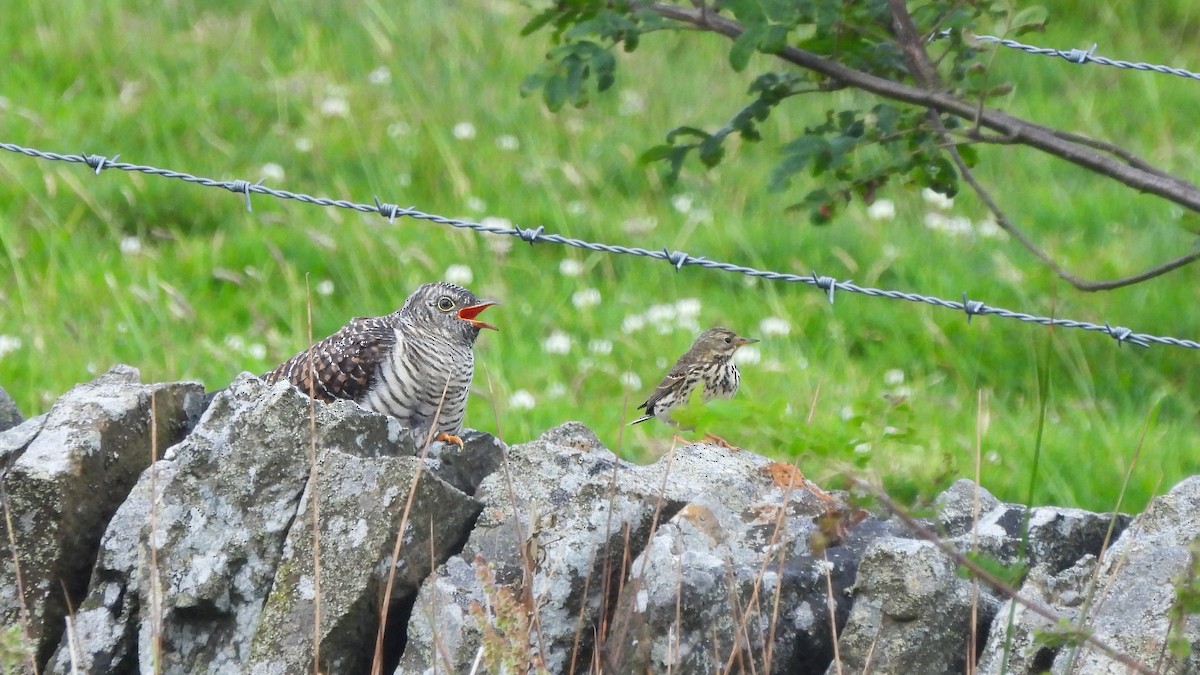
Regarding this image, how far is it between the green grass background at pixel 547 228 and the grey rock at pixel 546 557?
54.1 inches

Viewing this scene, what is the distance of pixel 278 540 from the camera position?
13.1 feet

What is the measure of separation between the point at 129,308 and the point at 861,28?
4803mm

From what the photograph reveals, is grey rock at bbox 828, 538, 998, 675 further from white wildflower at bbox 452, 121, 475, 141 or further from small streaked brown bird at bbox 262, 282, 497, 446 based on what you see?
white wildflower at bbox 452, 121, 475, 141

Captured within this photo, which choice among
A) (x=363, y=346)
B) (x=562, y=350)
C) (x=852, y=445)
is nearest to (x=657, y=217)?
(x=562, y=350)

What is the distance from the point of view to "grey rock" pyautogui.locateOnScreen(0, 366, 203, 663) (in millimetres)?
4035

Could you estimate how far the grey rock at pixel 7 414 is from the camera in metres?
4.87

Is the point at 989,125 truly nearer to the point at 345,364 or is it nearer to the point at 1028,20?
the point at 1028,20

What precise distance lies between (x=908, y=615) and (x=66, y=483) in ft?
7.37

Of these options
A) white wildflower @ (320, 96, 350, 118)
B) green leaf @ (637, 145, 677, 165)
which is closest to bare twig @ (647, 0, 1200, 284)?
green leaf @ (637, 145, 677, 165)

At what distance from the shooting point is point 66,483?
13.3 feet

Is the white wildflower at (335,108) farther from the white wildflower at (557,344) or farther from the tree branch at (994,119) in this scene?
the tree branch at (994,119)

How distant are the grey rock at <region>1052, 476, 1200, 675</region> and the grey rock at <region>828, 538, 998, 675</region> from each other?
29 centimetres

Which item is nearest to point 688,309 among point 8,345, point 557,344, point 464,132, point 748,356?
point 748,356

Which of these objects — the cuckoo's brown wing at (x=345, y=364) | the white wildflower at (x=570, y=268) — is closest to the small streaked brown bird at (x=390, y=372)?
the cuckoo's brown wing at (x=345, y=364)
